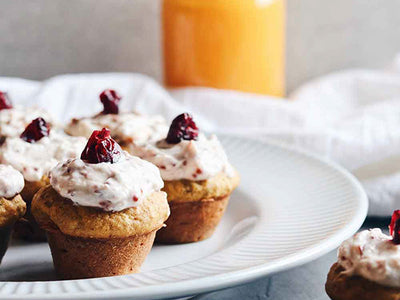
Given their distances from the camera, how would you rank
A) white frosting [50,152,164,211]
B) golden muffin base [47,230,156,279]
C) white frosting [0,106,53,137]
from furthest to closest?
white frosting [0,106,53,137], golden muffin base [47,230,156,279], white frosting [50,152,164,211]

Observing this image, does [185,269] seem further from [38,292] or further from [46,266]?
[46,266]

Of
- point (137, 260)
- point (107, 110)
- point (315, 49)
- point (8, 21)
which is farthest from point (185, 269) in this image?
point (315, 49)

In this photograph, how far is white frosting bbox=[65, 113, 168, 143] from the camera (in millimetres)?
2926

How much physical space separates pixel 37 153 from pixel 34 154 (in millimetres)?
13

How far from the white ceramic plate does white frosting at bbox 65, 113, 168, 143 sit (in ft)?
1.60

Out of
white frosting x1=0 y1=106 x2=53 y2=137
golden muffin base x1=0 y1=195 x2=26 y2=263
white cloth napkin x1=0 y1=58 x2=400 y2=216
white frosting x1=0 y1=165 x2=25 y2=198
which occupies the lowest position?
white cloth napkin x1=0 y1=58 x2=400 y2=216

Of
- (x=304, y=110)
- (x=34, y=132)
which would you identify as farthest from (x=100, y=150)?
(x=304, y=110)

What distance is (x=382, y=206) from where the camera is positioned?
3.25 meters

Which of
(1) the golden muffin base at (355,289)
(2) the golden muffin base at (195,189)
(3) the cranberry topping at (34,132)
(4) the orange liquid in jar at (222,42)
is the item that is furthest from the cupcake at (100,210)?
(4) the orange liquid in jar at (222,42)

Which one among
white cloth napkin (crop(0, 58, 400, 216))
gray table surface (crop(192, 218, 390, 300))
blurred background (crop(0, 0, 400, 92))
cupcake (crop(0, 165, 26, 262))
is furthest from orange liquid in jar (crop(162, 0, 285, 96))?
cupcake (crop(0, 165, 26, 262))

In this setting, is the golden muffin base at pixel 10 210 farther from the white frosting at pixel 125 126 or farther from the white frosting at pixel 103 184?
the white frosting at pixel 125 126

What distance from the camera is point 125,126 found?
2.97 meters

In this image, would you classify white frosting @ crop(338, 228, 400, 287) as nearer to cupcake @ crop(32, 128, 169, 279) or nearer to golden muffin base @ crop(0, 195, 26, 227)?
cupcake @ crop(32, 128, 169, 279)

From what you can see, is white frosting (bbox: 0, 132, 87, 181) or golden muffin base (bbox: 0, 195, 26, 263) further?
white frosting (bbox: 0, 132, 87, 181)
